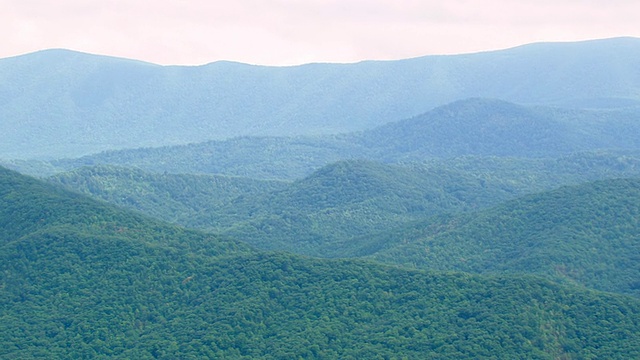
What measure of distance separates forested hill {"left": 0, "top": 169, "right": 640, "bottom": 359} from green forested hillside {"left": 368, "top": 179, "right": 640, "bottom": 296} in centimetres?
1250

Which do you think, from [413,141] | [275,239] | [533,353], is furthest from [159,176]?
[533,353]

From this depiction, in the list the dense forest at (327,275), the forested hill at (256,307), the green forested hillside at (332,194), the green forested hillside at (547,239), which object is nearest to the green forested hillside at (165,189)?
the green forested hillside at (332,194)

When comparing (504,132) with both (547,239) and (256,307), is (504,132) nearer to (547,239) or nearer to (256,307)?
(547,239)

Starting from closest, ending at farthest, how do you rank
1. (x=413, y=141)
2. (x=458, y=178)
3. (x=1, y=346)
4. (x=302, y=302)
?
(x=1, y=346) < (x=302, y=302) < (x=458, y=178) < (x=413, y=141)

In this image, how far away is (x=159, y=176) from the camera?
12106cm

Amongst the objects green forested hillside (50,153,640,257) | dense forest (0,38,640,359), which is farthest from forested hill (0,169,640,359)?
green forested hillside (50,153,640,257)

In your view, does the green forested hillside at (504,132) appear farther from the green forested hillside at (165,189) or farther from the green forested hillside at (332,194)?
the green forested hillside at (165,189)

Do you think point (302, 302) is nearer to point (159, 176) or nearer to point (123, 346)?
point (123, 346)

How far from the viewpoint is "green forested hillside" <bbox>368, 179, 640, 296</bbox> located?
229ft

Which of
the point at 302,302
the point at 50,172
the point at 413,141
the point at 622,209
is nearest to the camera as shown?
the point at 302,302

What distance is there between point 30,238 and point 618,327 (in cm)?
3383

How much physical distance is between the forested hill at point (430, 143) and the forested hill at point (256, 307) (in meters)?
87.9

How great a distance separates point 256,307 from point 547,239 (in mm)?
27315

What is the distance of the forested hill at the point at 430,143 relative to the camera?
506 ft
